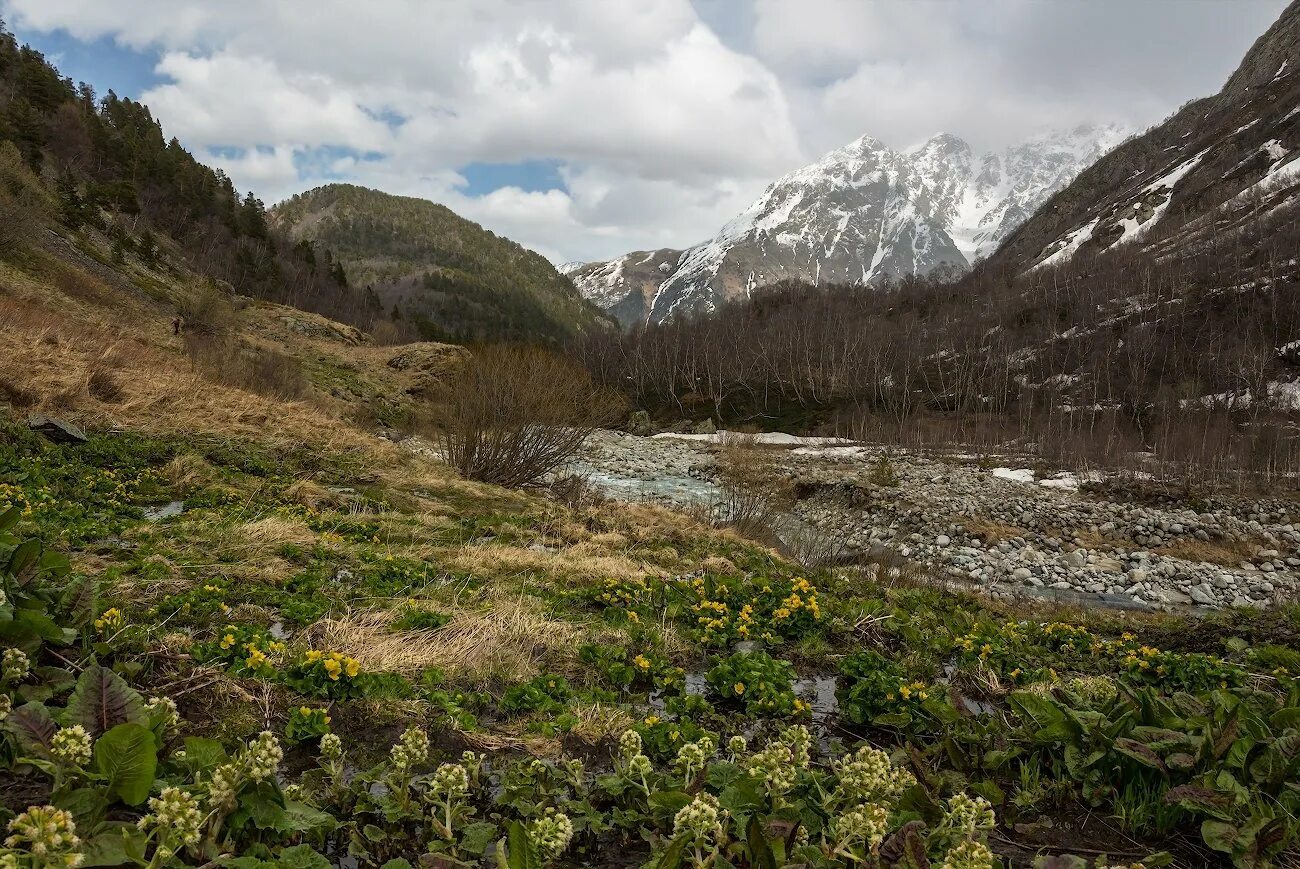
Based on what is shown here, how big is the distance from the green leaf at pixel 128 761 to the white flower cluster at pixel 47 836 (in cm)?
48

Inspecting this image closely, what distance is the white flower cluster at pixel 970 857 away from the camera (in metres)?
1.76

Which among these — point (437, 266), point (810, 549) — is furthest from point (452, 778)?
point (437, 266)

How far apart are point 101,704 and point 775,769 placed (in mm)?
2387

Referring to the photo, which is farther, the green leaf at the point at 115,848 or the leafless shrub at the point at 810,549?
the leafless shrub at the point at 810,549

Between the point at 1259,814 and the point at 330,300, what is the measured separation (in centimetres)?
8590

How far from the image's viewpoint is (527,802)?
101 inches

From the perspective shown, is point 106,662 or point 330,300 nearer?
point 106,662

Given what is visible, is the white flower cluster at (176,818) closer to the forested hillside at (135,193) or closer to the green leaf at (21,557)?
the green leaf at (21,557)

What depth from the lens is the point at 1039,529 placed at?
2141cm

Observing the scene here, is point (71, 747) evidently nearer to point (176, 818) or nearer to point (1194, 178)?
point (176, 818)

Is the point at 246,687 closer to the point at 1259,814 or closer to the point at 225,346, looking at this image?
the point at 1259,814

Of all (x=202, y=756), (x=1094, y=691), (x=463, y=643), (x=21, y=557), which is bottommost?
(x=1094, y=691)

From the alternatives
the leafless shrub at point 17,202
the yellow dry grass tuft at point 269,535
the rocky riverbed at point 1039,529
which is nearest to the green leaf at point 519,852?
the yellow dry grass tuft at point 269,535

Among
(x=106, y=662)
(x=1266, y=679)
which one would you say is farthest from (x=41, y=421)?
(x=1266, y=679)
